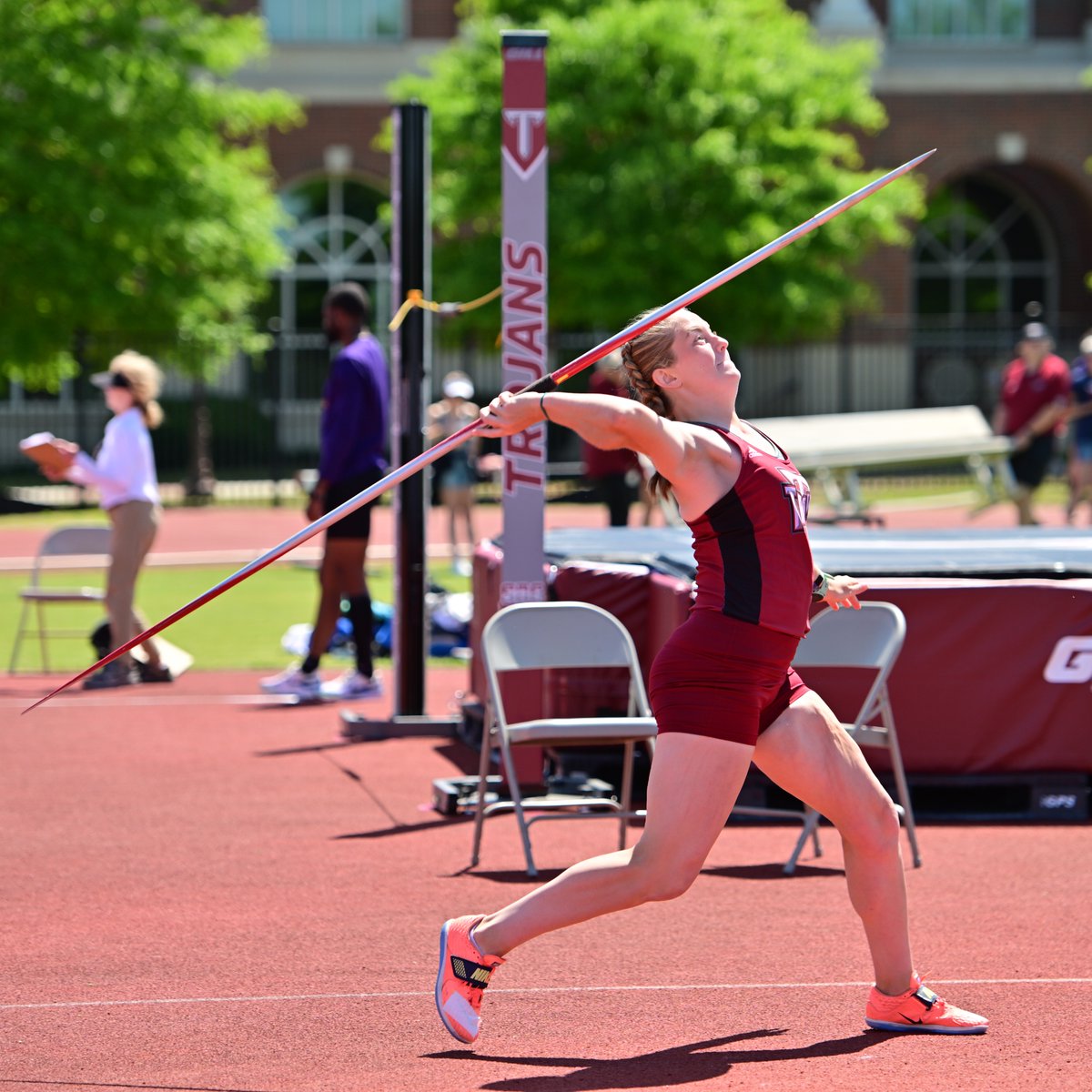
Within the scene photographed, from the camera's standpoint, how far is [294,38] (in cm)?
3553

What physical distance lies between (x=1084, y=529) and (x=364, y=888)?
5.21m

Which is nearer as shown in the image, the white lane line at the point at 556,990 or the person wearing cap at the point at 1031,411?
the white lane line at the point at 556,990

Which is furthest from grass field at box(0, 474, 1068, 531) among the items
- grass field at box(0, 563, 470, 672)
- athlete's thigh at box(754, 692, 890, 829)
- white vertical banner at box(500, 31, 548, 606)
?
athlete's thigh at box(754, 692, 890, 829)

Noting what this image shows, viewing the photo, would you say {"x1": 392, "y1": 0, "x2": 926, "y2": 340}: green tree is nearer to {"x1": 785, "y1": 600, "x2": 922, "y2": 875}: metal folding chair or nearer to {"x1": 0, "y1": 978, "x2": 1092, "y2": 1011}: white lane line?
{"x1": 785, "y1": 600, "x2": 922, "y2": 875}: metal folding chair

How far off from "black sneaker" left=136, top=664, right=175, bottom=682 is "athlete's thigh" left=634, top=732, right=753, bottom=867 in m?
7.71

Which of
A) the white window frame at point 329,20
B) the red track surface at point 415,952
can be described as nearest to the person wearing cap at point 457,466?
the red track surface at point 415,952

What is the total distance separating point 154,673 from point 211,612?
386cm

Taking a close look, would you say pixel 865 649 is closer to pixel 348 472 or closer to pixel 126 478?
pixel 348 472

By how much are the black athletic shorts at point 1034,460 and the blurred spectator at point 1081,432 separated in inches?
13.4

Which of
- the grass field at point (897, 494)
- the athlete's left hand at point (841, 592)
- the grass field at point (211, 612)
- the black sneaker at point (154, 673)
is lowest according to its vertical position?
the grass field at point (897, 494)

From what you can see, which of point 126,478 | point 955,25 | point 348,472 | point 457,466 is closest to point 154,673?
point 126,478

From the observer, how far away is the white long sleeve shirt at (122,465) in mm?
11031

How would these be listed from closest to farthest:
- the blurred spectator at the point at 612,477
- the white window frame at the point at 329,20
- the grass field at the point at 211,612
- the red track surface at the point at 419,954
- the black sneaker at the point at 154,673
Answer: the red track surface at the point at 419,954 < the black sneaker at the point at 154,673 < the grass field at the point at 211,612 < the blurred spectator at the point at 612,477 < the white window frame at the point at 329,20

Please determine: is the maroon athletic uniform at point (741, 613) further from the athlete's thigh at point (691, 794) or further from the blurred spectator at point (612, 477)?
the blurred spectator at point (612, 477)
